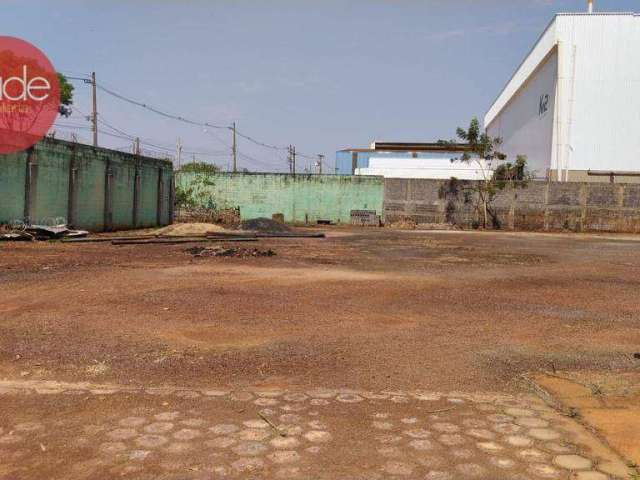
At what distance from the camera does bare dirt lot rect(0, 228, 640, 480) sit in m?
2.83

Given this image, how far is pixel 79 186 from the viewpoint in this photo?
20.3 metres

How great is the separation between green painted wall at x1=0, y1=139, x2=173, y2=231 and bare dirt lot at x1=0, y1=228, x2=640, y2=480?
9754 millimetres

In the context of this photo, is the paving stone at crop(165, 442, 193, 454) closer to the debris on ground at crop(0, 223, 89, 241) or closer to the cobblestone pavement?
the cobblestone pavement

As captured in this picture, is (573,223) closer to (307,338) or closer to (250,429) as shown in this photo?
(307,338)

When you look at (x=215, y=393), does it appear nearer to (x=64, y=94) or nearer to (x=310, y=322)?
(x=310, y=322)

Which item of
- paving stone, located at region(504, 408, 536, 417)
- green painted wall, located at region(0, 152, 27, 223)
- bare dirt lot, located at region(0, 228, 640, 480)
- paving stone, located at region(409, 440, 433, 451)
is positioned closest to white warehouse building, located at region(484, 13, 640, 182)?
bare dirt lot, located at region(0, 228, 640, 480)

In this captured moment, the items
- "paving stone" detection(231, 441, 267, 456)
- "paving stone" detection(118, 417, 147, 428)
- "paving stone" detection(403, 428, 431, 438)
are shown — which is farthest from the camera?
"paving stone" detection(118, 417, 147, 428)

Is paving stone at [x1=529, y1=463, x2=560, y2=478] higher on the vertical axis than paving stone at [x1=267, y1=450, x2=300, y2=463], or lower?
higher

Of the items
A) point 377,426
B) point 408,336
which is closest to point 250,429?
point 377,426

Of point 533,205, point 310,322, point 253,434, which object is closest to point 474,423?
point 253,434

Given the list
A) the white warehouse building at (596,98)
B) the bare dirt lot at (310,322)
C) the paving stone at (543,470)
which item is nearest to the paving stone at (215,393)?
the bare dirt lot at (310,322)

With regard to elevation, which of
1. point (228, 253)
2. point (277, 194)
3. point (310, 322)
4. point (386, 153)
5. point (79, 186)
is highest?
point (386, 153)

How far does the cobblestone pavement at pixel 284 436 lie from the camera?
2.70m

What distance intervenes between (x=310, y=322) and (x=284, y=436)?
9.41 ft
